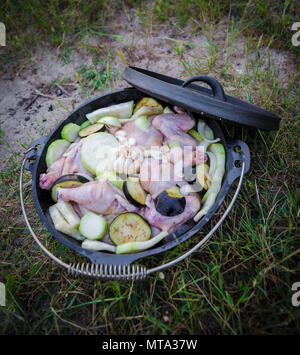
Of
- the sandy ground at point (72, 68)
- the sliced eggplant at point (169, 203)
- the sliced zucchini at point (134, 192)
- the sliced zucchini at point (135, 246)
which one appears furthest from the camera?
the sandy ground at point (72, 68)

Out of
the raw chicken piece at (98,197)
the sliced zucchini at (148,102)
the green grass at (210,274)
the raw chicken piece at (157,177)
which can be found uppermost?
the sliced zucchini at (148,102)

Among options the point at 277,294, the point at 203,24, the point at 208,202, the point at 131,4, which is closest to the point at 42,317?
the point at 208,202

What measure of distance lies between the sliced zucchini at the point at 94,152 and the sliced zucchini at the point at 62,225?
1.82 feet

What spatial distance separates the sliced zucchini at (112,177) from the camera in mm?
2471

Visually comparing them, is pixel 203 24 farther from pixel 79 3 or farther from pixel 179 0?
pixel 79 3

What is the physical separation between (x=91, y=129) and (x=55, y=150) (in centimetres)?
46

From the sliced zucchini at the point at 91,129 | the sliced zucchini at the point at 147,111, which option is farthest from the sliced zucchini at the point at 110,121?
the sliced zucchini at the point at 147,111

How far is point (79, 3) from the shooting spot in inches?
178

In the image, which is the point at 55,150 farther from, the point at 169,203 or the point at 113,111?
the point at 169,203

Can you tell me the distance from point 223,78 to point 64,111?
2.42 meters

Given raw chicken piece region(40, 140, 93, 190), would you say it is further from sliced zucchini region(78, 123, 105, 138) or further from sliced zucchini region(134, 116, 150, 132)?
sliced zucchini region(134, 116, 150, 132)

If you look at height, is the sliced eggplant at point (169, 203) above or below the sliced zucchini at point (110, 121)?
below

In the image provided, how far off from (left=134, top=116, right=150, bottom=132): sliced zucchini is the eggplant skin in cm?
88

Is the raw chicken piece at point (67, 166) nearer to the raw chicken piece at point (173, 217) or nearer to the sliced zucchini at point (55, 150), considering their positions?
the sliced zucchini at point (55, 150)
